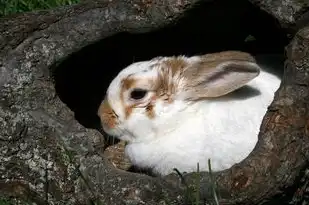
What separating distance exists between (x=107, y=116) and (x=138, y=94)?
0.19 m

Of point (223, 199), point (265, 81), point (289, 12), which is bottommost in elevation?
point (223, 199)

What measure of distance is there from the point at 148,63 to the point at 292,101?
884mm

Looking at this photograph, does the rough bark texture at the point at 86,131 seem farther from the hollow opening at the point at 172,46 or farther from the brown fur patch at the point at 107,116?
the brown fur patch at the point at 107,116

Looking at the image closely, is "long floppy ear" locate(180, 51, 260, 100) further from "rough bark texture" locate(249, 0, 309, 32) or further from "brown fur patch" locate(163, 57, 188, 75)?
"rough bark texture" locate(249, 0, 309, 32)

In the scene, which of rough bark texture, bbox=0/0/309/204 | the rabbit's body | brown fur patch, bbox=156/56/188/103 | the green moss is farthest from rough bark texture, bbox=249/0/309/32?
the green moss

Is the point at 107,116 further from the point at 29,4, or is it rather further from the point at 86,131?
the point at 29,4

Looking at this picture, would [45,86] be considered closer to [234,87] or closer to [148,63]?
[148,63]

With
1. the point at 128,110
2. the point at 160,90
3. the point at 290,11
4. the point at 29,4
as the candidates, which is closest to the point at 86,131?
the point at 128,110

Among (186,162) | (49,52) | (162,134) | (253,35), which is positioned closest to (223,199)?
(186,162)

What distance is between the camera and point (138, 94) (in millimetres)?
4418

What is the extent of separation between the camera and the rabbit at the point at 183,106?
14.0 feet

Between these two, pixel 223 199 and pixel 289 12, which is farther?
pixel 289 12

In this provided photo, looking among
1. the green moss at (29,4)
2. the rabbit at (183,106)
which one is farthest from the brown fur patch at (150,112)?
the green moss at (29,4)

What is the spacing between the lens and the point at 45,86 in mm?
4266
